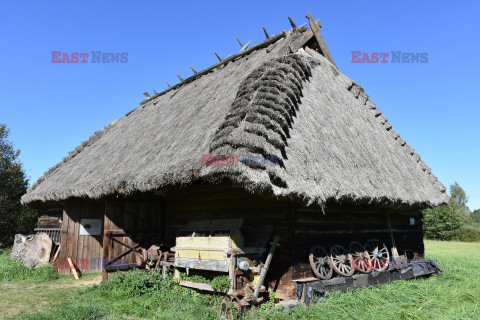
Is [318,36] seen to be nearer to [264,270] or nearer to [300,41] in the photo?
[300,41]

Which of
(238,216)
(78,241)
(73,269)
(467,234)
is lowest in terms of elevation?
(467,234)

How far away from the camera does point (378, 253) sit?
25.2 feet

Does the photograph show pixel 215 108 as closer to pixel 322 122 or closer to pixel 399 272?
pixel 322 122

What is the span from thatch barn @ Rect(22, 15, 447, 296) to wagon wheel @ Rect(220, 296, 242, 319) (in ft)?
3.55

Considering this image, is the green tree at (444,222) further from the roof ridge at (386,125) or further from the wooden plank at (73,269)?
the wooden plank at (73,269)

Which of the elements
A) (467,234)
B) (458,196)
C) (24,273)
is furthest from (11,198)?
(458,196)

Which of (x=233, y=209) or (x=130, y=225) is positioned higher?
(x=233, y=209)

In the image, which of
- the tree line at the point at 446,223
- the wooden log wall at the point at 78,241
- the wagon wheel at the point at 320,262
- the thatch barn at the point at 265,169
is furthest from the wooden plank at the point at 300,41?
the tree line at the point at 446,223

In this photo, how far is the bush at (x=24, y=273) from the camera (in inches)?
360

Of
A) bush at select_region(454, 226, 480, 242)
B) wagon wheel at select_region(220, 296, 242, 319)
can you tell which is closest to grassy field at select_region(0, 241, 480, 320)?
wagon wheel at select_region(220, 296, 242, 319)

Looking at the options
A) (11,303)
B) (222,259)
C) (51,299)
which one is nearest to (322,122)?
(222,259)

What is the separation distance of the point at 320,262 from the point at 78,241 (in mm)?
7416

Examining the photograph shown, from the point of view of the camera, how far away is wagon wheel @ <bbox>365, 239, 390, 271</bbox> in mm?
7500

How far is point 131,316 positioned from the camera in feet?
18.3
